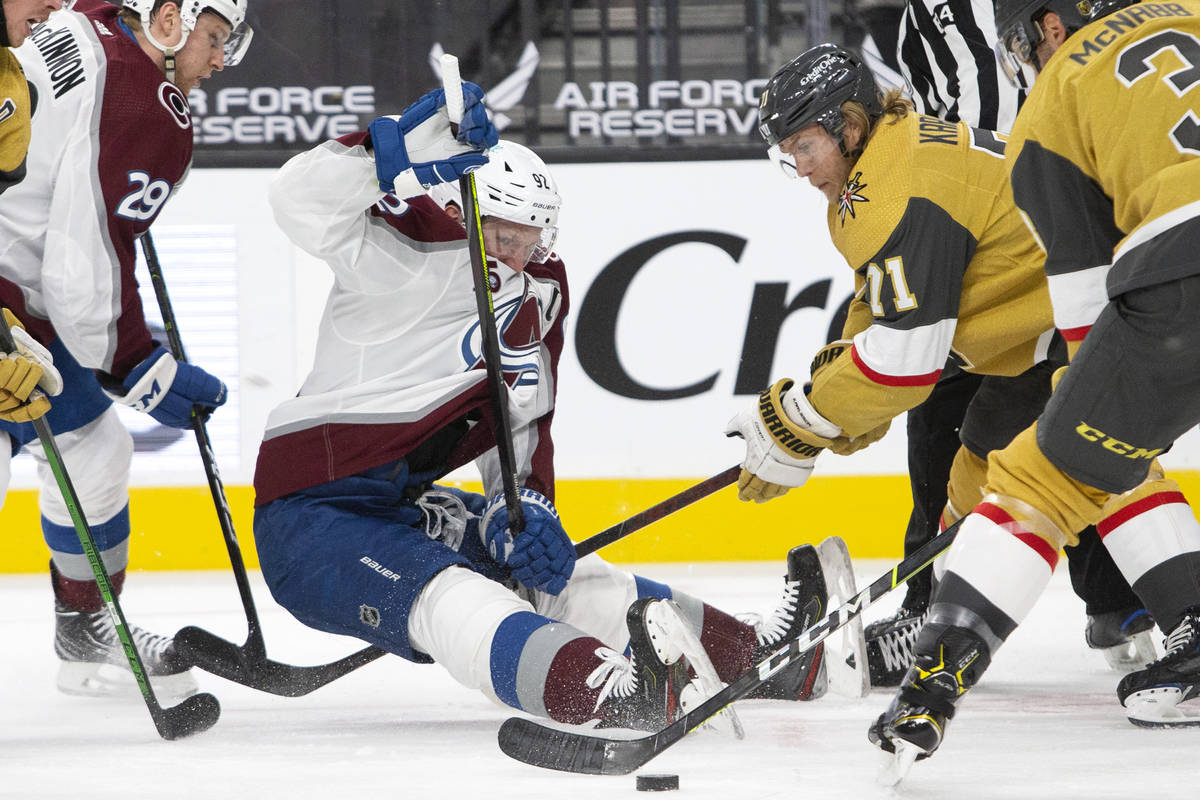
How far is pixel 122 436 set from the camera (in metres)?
2.62

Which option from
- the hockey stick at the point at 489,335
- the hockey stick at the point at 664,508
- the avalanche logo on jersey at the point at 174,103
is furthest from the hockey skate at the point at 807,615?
the avalanche logo on jersey at the point at 174,103

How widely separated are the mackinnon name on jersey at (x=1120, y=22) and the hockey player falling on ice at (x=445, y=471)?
85 cm

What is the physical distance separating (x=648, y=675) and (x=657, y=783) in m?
0.23

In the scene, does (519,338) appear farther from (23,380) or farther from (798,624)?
(23,380)

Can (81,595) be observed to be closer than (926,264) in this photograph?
No

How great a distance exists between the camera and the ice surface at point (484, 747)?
1.69 m

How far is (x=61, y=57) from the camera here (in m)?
2.36

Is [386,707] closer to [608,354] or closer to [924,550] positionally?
[924,550]

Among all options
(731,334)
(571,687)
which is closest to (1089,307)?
(571,687)

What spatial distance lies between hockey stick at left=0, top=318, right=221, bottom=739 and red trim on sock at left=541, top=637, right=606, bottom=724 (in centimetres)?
59

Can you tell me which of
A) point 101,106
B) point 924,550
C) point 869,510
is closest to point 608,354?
point 869,510

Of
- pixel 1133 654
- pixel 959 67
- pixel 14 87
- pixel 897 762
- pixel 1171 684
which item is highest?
pixel 14 87

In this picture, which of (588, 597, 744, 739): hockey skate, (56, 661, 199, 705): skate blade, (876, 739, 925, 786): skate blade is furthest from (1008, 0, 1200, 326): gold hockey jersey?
(56, 661, 199, 705): skate blade

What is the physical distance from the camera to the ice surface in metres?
1.69
